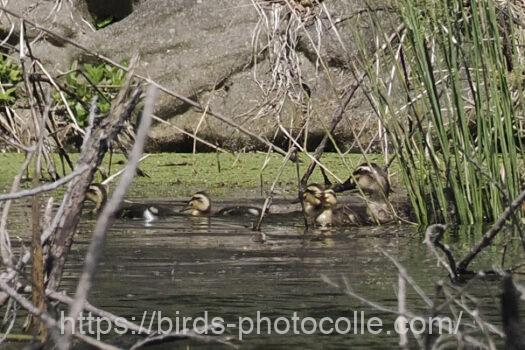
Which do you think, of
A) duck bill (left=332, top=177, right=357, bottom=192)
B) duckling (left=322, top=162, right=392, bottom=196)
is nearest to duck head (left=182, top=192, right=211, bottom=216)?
duckling (left=322, top=162, right=392, bottom=196)

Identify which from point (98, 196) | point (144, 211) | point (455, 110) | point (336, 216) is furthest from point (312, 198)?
point (98, 196)

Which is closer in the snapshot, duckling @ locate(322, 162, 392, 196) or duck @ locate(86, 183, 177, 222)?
duck @ locate(86, 183, 177, 222)

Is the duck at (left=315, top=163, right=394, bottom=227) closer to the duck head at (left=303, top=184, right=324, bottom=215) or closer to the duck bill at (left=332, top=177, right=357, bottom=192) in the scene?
the duck head at (left=303, top=184, right=324, bottom=215)

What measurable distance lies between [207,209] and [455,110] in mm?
1920

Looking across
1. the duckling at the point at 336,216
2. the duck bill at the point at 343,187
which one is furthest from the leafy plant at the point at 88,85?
the duckling at the point at 336,216

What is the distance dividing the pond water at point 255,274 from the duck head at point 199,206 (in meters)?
0.12

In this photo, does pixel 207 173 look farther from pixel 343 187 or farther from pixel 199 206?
pixel 199 206

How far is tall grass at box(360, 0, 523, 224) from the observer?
5781mm

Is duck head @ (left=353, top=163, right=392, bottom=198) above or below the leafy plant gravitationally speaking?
below

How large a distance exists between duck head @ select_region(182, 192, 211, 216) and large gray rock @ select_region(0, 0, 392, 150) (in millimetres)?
2705

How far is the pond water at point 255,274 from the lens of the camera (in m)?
4.21

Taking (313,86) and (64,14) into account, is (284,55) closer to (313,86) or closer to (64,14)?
(313,86)

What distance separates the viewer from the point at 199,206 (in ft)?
24.6

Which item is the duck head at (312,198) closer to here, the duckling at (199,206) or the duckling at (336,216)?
the duckling at (336,216)
